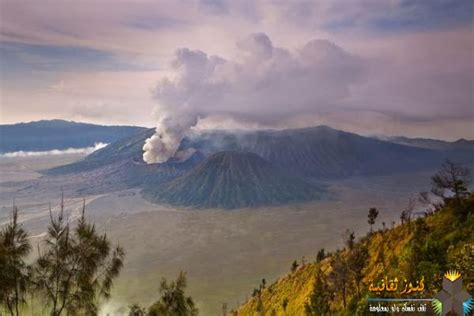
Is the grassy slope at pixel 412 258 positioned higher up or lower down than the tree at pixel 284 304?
higher up

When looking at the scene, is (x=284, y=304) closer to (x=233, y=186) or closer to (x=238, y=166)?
(x=233, y=186)

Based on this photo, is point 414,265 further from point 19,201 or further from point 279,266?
point 19,201

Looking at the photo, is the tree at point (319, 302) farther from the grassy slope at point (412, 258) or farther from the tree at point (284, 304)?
the tree at point (284, 304)

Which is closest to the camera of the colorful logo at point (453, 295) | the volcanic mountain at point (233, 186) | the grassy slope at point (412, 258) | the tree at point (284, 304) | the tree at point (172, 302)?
the colorful logo at point (453, 295)

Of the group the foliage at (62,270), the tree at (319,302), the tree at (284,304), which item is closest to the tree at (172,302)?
the foliage at (62,270)

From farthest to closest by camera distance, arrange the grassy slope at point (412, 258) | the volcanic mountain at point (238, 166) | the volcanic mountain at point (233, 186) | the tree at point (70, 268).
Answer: the volcanic mountain at point (238, 166)
the volcanic mountain at point (233, 186)
the grassy slope at point (412, 258)
the tree at point (70, 268)

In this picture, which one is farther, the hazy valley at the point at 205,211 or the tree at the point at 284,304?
the hazy valley at the point at 205,211

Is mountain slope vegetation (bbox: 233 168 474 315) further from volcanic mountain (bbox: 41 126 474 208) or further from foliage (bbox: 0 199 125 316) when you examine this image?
volcanic mountain (bbox: 41 126 474 208)
